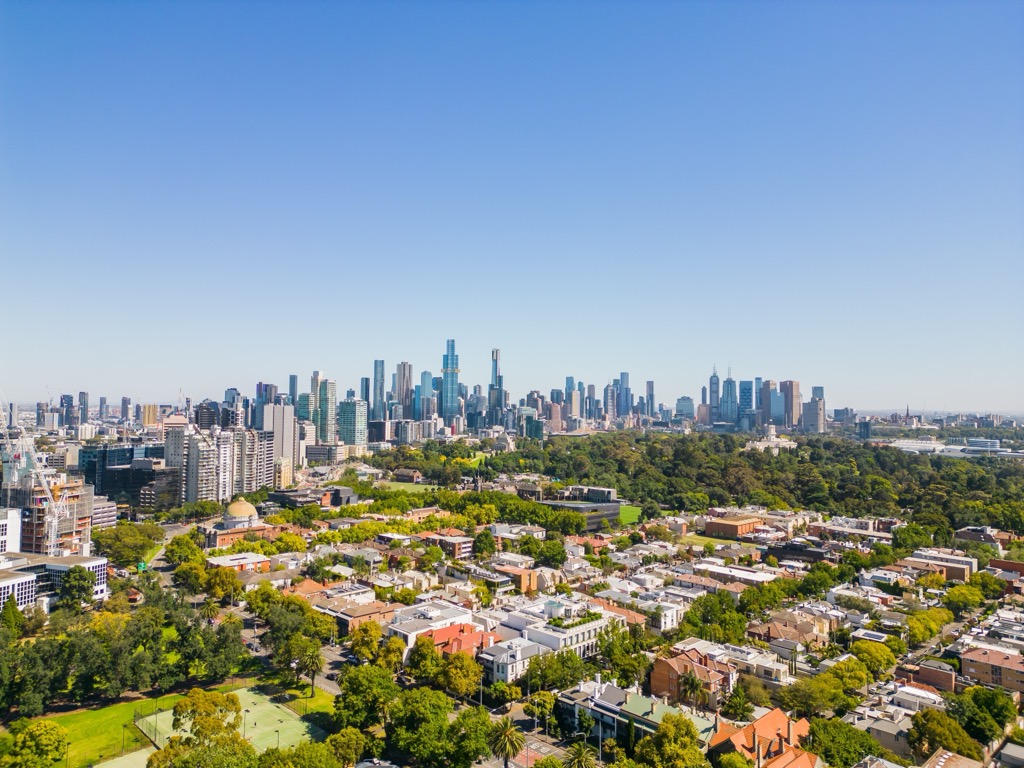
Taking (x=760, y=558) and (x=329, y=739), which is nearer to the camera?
(x=329, y=739)

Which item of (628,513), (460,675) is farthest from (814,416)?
(460,675)

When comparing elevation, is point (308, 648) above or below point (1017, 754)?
above

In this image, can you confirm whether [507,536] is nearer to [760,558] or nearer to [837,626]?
[760,558]

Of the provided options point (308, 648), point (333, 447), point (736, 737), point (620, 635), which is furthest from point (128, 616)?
point (333, 447)

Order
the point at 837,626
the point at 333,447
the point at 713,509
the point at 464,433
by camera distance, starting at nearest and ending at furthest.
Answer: the point at 837,626 → the point at 713,509 → the point at 333,447 → the point at 464,433

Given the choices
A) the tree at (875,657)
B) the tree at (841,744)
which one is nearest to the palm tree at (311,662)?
the tree at (841,744)

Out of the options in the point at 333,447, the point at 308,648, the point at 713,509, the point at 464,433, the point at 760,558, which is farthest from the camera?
the point at 464,433
